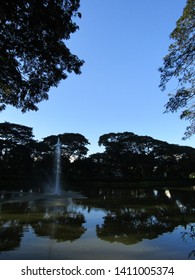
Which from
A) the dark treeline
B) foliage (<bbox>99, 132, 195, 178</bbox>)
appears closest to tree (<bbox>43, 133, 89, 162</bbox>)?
the dark treeline

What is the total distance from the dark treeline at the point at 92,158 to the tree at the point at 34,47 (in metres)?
31.0

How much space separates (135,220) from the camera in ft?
32.3

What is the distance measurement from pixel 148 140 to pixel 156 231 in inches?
1810

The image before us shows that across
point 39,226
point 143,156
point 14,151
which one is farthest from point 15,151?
point 39,226

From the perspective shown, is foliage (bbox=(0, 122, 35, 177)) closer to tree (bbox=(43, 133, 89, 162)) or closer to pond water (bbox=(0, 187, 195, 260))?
tree (bbox=(43, 133, 89, 162))

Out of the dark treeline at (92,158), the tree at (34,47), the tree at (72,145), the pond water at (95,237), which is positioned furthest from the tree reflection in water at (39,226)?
the tree at (72,145)

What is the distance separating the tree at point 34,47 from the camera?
7082mm

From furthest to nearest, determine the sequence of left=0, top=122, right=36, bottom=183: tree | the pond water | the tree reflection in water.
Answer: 1. left=0, top=122, right=36, bottom=183: tree
2. the tree reflection in water
3. the pond water

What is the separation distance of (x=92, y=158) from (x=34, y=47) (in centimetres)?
Result: 4224

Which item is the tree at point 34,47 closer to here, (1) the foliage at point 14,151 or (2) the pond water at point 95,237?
(2) the pond water at point 95,237

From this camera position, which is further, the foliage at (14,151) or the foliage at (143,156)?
the foliage at (143,156)

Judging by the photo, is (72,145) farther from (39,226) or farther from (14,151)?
(39,226)

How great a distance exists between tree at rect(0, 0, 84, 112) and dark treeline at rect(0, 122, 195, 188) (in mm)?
31041

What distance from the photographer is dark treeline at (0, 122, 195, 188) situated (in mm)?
41875
